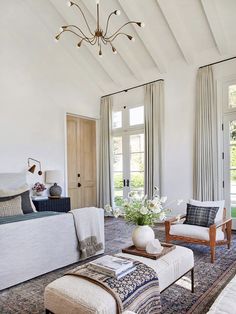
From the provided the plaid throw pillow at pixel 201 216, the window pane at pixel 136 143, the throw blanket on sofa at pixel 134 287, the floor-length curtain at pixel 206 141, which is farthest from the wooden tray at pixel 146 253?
the window pane at pixel 136 143

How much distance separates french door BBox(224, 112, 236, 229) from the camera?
5152mm

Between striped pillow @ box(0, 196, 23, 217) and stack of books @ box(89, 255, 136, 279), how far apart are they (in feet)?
7.18

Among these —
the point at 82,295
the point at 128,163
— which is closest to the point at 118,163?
the point at 128,163

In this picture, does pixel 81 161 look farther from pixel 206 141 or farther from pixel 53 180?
pixel 206 141

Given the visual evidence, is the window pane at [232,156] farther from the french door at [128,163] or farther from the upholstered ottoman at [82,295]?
the upholstered ottoman at [82,295]

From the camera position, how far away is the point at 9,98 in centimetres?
536

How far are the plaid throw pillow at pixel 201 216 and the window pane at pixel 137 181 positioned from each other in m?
2.43

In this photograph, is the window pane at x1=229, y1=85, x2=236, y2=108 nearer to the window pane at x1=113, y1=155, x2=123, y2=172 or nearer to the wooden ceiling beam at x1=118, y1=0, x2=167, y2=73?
the wooden ceiling beam at x1=118, y1=0, x2=167, y2=73

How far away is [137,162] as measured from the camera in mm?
6746

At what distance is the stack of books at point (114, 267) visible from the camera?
201cm

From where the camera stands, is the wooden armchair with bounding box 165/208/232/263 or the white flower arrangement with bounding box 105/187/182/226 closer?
the white flower arrangement with bounding box 105/187/182/226

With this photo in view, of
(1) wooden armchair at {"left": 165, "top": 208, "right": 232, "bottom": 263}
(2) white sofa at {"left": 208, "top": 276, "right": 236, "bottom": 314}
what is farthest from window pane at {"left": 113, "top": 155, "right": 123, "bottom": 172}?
(2) white sofa at {"left": 208, "top": 276, "right": 236, "bottom": 314}

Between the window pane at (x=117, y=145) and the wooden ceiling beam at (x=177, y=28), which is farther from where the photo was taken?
the window pane at (x=117, y=145)

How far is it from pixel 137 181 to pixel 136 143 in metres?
0.99
